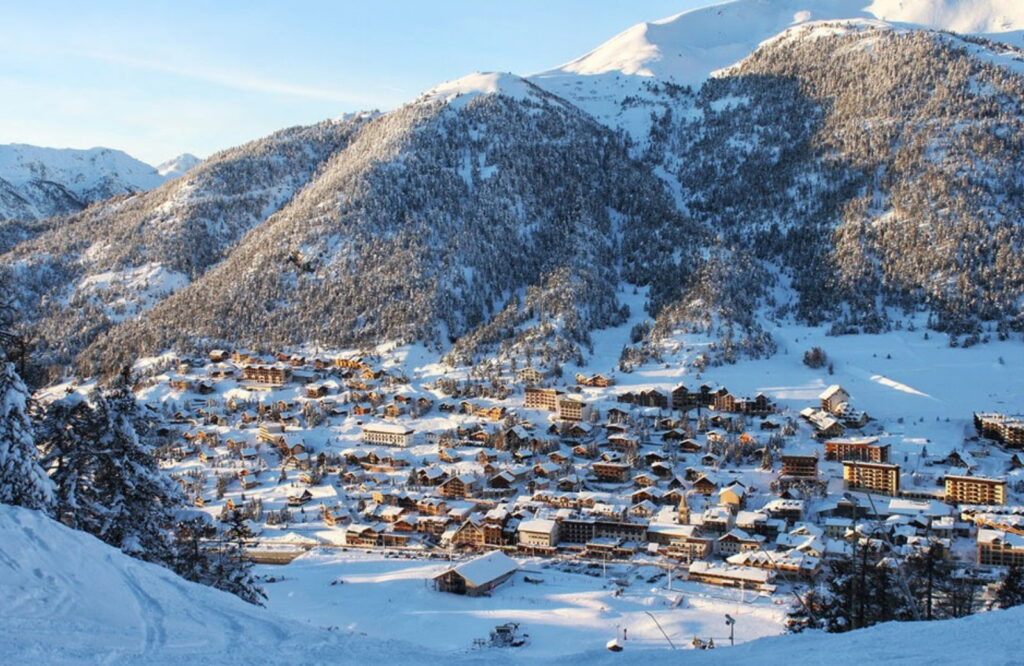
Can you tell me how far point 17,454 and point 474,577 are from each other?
20.2m

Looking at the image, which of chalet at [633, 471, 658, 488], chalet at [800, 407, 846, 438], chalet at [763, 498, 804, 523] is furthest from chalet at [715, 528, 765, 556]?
chalet at [800, 407, 846, 438]

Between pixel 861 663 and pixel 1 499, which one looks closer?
pixel 861 663

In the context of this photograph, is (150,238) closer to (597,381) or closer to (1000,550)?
(597,381)

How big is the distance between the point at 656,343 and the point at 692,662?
58.4m

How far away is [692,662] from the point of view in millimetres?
8195

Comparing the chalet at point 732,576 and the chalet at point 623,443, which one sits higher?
the chalet at point 623,443

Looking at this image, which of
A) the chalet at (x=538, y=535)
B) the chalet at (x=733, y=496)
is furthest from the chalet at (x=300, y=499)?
the chalet at (x=733, y=496)

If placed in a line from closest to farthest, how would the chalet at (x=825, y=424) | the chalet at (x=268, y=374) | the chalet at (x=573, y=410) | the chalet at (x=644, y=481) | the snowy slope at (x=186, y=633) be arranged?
1. the snowy slope at (x=186, y=633)
2. the chalet at (x=644, y=481)
3. the chalet at (x=825, y=424)
4. the chalet at (x=573, y=410)
5. the chalet at (x=268, y=374)

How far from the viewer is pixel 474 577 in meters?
30.7

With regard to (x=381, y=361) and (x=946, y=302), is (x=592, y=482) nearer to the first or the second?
(x=381, y=361)

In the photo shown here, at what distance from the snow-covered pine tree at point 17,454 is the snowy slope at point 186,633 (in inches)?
63.9

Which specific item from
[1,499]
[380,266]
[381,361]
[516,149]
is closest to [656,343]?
[381,361]

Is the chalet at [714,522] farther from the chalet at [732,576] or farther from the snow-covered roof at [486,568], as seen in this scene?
the snow-covered roof at [486,568]

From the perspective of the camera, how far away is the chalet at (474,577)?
30.5 m
